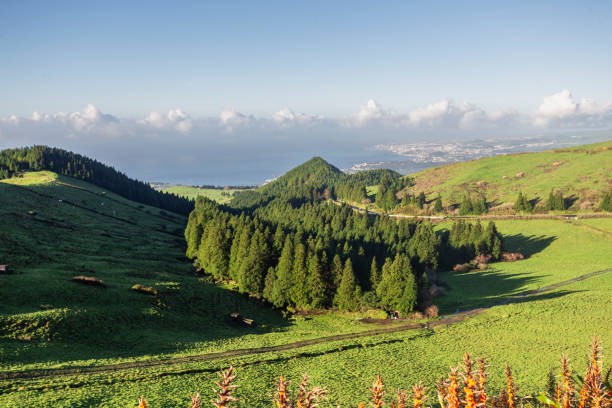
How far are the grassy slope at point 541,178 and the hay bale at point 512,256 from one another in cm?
4869

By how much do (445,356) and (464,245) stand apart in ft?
242

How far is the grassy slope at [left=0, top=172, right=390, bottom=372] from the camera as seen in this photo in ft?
119

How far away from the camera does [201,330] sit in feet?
164

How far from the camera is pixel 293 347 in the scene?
1732 inches

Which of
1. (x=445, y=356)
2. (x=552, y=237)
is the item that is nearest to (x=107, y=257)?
(x=445, y=356)

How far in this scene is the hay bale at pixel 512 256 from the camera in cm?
10069

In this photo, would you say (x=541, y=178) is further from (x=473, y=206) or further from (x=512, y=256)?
(x=512, y=256)

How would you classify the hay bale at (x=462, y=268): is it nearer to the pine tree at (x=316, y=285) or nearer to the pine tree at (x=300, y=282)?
the pine tree at (x=316, y=285)

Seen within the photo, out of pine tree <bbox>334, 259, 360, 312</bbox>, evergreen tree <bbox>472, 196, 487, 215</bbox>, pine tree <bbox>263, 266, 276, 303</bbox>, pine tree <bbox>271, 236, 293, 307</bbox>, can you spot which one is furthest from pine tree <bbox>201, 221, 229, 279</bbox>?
evergreen tree <bbox>472, 196, 487, 215</bbox>

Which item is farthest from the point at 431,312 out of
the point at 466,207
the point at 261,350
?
the point at 466,207

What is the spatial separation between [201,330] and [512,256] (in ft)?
311

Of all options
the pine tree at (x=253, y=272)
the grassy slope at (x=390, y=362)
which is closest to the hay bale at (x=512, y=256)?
the grassy slope at (x=390, y=362)

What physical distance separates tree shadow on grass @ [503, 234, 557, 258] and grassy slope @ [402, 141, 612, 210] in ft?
106

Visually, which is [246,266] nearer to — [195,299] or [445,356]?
[195,299]
